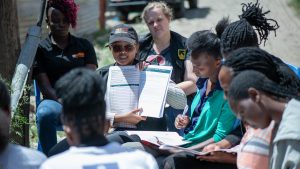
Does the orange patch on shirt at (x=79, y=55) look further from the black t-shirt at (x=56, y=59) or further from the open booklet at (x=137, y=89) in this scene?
the open booklet at (x=137, y=89)

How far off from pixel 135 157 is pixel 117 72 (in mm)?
2197

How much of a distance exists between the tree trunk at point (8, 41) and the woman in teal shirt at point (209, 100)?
2.03m

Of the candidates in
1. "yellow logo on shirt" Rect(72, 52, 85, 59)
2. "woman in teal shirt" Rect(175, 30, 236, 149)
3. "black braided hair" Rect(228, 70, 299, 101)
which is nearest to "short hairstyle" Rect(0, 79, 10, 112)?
"black braided hair" Rect(228, 70, 299, 101)

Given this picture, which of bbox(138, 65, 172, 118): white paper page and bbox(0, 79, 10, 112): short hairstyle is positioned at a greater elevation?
bbox(0, 79, 10, 112): short hairstyle

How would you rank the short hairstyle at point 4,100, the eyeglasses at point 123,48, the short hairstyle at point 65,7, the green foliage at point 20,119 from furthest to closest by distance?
the short hairstyle at point 65,7, the green foliage at point 20,119, the eyeglasses at point 123,48, the short hairstyle at point 4,100

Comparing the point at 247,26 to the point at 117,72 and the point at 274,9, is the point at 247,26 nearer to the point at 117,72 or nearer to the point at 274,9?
the point at 117,72

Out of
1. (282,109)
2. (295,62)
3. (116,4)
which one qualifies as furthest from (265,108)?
(116,4)

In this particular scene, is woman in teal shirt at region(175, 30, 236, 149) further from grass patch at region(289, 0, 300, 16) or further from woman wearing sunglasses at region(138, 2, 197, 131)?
grass patch at region(289, 0, 300, 16)

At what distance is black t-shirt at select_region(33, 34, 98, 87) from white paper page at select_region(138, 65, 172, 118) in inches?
34.4

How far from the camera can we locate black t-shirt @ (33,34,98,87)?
17.0 ft

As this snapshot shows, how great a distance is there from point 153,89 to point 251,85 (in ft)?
5.86

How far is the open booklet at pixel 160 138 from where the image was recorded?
4.11 m

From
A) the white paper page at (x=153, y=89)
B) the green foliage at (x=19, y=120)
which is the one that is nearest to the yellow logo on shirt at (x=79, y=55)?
the green foliage at (x=19, y=120)

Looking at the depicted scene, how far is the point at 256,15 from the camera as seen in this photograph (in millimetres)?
4395
